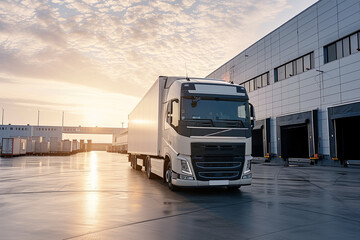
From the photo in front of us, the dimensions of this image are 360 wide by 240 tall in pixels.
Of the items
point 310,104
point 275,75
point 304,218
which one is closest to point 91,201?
point 304,218

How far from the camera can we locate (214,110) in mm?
10031

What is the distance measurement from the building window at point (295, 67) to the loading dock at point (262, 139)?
18.6 feet

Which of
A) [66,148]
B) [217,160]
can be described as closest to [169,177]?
[217,160]

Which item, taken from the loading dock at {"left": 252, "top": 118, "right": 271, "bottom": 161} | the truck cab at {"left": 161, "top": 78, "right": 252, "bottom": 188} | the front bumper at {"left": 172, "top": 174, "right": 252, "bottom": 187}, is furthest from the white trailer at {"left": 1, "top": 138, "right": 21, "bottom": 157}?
the front bumper at {"left": 172, "top": 174, "right": 252, "bottom": 187}

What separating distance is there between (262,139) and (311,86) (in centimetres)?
1150

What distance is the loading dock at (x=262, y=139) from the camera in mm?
38438

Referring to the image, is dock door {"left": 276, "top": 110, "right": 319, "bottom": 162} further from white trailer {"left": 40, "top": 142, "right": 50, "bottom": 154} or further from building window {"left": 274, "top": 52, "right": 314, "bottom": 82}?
white trailer {"left": 40, "top": 142, "right": 50, "bottom": 154}

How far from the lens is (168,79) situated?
12.2 meters

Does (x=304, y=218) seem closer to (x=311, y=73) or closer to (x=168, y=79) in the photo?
(x=168, y=79)

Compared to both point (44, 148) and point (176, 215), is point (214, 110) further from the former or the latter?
point (44, 148)

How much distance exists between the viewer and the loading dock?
38.4 m

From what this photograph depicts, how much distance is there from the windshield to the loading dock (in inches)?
1153

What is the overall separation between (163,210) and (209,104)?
3923 millimetres

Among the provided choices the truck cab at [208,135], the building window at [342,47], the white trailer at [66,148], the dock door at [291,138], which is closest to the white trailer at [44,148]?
the white trailer at [66,148]
